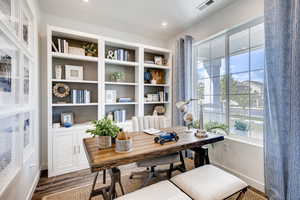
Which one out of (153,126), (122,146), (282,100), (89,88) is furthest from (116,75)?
(282,100)

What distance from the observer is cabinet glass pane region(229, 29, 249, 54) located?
7.50 feet

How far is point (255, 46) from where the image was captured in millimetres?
2166

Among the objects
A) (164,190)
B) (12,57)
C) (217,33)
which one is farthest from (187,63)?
(12,57)

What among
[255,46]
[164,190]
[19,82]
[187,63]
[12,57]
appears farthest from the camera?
[187,63]

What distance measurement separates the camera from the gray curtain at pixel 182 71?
3.01 metres

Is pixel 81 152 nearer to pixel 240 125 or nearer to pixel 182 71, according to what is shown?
pixel 182 71

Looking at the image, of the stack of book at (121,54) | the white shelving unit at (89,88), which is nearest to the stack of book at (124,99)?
the white shelving unit at (89,88)

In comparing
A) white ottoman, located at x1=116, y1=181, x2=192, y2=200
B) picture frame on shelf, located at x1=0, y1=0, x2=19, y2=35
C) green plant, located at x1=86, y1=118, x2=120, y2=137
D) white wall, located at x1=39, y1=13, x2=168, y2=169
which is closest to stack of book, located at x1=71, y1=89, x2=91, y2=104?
white wall, located at x1=39, y1=13, x2=168, y2=169

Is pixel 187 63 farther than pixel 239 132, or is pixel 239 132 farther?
pixel 187 63

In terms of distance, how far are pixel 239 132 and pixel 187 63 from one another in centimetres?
157

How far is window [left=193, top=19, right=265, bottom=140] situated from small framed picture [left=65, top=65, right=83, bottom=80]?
235 cm

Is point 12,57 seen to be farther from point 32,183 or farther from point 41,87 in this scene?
point 32,183

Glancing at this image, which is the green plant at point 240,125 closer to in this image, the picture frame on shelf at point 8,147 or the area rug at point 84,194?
the area rug at point 84,194

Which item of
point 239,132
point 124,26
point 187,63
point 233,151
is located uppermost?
point 124,26
